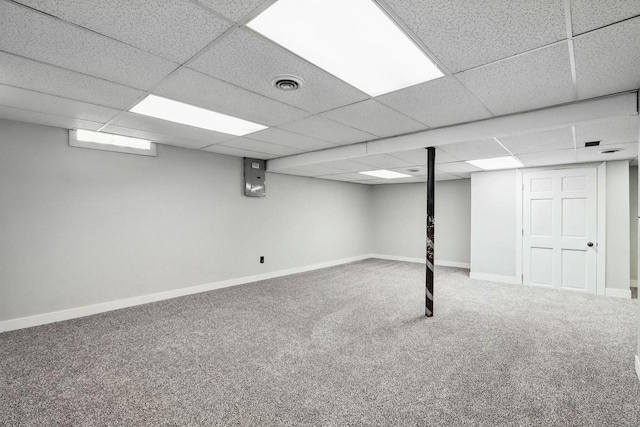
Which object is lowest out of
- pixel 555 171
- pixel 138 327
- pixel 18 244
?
pixel 138 327

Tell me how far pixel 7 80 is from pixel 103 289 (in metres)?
2.75

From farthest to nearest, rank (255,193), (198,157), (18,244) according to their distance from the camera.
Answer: (255,193) < (198,157) < (18,244)

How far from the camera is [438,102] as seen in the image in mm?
2826

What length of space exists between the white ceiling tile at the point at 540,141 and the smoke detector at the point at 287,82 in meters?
2.59

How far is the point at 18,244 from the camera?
3.49m

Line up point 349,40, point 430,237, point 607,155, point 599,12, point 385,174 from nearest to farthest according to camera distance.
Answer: point 599,12, point 349,40, point 430,237, point 607,155, point 385,174

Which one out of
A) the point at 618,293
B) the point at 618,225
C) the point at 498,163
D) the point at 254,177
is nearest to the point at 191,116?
the point at 254,177

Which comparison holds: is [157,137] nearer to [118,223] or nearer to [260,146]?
[118,223]

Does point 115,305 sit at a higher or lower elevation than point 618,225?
lower

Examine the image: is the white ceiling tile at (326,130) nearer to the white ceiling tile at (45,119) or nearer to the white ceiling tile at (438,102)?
the white ceiling tile at (438,102)

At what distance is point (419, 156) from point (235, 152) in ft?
10.1

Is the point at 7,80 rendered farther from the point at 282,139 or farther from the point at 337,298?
the point at 337,298

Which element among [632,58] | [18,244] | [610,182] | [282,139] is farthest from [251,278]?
[610,182]

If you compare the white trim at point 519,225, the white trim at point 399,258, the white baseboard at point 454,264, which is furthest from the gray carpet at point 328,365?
the white trim at point 399,258
